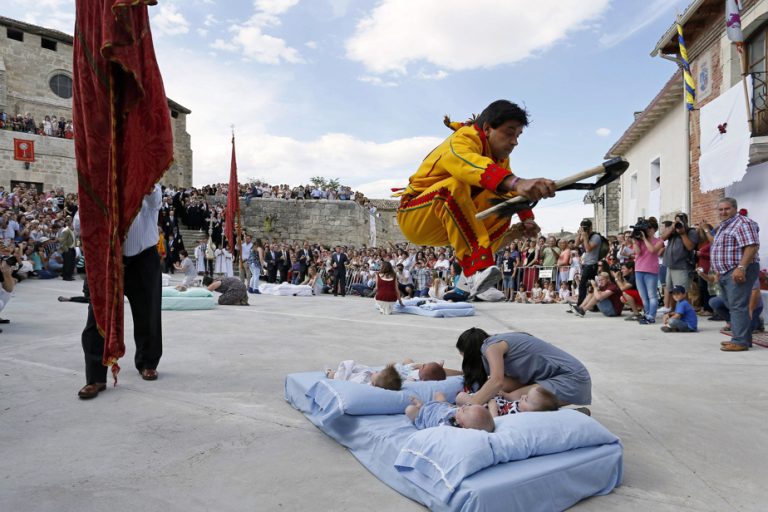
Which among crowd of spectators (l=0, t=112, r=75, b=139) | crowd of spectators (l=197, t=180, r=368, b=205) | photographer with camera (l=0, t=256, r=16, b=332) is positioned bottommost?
photographer with camera (l=0, t=256, r=16, b=332)

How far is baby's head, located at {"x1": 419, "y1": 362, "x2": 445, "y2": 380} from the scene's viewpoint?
458cm

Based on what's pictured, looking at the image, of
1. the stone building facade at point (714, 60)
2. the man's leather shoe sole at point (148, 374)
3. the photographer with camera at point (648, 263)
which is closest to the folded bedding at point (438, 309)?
the photographer with camera at point (648, 263)

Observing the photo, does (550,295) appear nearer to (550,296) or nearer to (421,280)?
(550,296)

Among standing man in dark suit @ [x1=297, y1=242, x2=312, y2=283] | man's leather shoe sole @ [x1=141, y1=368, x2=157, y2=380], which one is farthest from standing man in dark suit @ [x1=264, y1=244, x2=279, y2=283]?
man's leather shoe sole @ [x1=141, y1=368, x2=157, y2=380]

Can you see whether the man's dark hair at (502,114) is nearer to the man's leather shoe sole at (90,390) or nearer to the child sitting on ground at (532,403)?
the child sitting on ground at (532,403)

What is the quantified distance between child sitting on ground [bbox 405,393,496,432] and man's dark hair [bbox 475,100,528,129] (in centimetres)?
183

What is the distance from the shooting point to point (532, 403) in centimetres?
347

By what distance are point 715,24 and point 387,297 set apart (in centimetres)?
1051

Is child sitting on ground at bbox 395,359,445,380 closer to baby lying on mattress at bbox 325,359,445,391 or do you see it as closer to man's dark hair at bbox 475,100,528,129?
baby lying on mattress at bbox 325,359,445,391

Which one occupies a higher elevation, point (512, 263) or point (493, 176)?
point (493, 176)

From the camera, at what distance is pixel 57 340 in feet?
20.6

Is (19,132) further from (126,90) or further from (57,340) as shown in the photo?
(126,90)

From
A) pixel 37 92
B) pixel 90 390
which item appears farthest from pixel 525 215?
pixel 37 92

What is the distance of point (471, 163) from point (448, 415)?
1562mm
